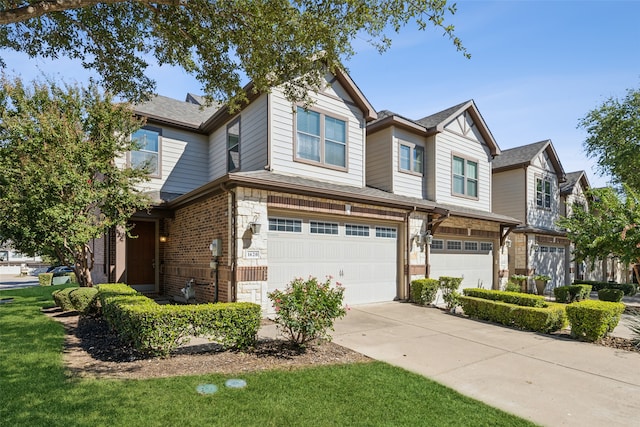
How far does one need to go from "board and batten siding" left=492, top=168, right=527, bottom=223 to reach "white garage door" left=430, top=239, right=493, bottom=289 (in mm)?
4550

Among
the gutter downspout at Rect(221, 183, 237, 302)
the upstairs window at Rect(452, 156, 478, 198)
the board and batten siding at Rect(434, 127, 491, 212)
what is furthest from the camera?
the upstairs window at Rect(452, 156, 478, 198)

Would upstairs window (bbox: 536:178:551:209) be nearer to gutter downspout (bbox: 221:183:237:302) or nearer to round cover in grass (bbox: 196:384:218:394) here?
gutter downspout (bbox: 221:183:237:302)

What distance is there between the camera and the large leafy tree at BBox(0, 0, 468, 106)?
659cm

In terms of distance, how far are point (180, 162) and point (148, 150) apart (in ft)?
3.96

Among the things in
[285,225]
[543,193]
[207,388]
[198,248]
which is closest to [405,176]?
[285,225]

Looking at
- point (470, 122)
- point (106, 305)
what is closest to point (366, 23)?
point (106, 305)

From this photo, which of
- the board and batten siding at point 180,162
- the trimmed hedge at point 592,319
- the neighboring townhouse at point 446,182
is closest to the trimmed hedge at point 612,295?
the neighboring townhouse at point 446,182

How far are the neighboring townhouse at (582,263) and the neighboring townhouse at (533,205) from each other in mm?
787

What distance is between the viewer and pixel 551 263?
808 inches

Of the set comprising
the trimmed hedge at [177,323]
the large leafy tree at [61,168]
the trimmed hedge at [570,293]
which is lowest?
the trimmed hedge at [570,293]

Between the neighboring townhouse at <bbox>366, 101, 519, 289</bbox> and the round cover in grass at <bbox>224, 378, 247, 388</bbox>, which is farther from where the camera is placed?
the neighboring townhouse at <bbox>366, 101, 519, 289</bbox>

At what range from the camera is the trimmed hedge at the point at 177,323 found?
573 cm

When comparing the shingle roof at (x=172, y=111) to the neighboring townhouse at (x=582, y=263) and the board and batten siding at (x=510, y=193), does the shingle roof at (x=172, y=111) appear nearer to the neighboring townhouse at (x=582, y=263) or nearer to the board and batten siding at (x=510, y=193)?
the board and batten siding at (x=510, y=193)

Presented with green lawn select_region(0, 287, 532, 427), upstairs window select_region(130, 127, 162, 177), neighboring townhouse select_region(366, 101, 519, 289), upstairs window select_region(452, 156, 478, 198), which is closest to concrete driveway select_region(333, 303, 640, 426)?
green lawn select_region(0, 287, 532, 427)
